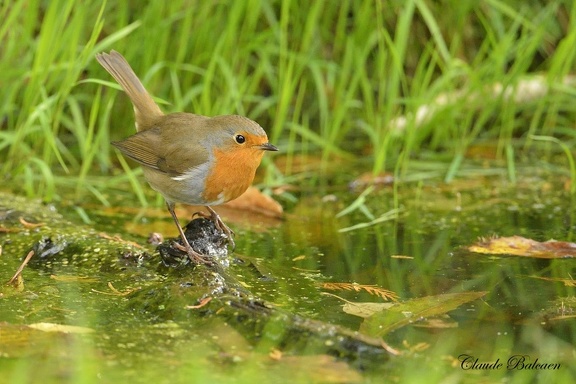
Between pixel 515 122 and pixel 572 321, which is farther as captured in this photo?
pixel 515 122

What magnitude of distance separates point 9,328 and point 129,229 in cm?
164

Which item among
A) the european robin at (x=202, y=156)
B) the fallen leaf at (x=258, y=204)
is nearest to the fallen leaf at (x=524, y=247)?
the european robin at (x=202, y=156)

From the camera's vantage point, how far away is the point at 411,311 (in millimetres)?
3152

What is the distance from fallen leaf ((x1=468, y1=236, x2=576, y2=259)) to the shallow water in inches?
1.9

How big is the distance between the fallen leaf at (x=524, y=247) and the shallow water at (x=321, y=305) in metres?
0.05

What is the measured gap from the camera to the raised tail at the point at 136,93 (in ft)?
15.0

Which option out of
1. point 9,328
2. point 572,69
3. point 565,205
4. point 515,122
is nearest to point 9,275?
point 9,328

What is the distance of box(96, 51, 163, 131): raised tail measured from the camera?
4.56 m

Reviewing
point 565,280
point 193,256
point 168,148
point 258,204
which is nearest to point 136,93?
point 168,148

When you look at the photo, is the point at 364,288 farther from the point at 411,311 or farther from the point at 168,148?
the point at 168,148

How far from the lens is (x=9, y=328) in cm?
282

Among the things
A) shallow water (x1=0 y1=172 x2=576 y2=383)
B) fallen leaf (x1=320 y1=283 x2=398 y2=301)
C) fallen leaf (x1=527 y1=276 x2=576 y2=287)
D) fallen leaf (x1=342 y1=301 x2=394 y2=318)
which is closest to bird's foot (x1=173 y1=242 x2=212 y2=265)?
shallow water (x1=0 y1=172 x2=576 y2=383)

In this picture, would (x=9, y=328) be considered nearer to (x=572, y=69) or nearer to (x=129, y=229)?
(x=129, y=229)

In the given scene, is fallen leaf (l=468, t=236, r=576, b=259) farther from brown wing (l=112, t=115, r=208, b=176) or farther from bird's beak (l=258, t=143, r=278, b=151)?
brown wing (l=112, t=115, r=208, b=176)
